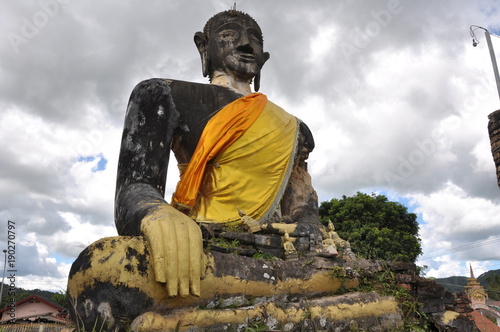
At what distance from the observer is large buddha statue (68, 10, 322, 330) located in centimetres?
438

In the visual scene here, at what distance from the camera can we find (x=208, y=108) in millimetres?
5129

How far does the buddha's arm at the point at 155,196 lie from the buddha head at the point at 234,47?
1.17 metres

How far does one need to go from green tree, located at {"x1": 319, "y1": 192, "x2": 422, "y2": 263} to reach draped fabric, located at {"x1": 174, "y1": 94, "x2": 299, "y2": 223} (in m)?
14.7

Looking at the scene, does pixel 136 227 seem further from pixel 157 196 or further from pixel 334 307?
pixel 334 307

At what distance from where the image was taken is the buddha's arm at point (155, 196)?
2689mm

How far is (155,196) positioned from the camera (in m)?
3.86

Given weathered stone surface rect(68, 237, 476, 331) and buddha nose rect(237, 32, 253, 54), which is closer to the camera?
weathered stone surface rect(68, 237, 476, 331)

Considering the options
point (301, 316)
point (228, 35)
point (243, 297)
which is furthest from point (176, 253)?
point (228, 35)

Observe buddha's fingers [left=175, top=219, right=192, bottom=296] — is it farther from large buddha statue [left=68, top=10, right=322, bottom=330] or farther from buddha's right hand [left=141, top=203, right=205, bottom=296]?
large buddha statue [left=68, top=10, right=322, bottom=330]

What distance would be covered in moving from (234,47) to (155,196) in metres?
2.82

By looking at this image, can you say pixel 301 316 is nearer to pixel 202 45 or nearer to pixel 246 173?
pixel 246 173

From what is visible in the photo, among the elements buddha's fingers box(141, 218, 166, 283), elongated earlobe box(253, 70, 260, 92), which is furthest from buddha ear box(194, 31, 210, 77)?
buddha's fingers box(141, 218, 166, 283)

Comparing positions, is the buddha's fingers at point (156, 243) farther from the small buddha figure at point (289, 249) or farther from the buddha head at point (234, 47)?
the buddha head at point (234, 47)

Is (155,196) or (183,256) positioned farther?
(155,196)
